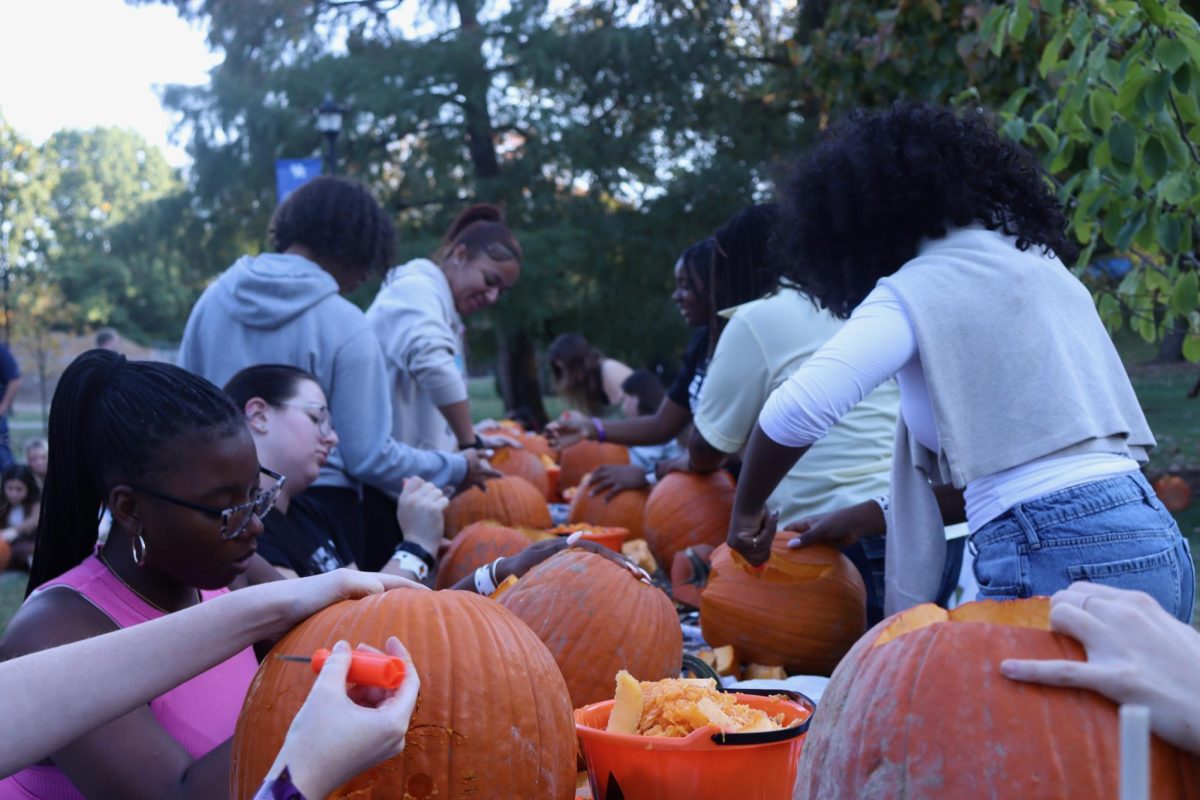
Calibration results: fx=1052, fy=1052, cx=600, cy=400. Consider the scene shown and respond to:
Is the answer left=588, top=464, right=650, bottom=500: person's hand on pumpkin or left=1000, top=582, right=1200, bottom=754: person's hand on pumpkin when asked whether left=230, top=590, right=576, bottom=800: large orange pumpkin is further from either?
left=588, top=464, right=650, bottom=500: person's hand on pumpkin

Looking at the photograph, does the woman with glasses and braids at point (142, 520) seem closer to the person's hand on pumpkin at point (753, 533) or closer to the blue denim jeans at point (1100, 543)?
the person's hand on pumpkin at point (753, 533)

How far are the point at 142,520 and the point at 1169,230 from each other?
3.45 meters

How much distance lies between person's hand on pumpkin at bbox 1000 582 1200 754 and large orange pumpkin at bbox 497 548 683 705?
1290mm

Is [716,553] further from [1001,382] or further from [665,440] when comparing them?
[665,440]

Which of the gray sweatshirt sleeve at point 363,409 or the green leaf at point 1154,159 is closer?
the green leaf at point 1154,159

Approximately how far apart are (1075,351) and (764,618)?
138 cm

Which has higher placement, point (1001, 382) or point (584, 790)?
point (1001, 382)

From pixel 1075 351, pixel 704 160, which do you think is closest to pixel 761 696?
pixel 1075 351

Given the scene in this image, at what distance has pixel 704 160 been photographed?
15.0m

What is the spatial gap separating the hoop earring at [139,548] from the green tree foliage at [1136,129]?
310 centimetres

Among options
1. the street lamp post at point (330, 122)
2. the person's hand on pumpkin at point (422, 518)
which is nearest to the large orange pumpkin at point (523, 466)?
the person's hand on pumpkin at point (422, 518)

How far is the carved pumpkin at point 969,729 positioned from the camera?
1164mm

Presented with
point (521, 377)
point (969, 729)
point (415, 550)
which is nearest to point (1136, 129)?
point (415, 550)

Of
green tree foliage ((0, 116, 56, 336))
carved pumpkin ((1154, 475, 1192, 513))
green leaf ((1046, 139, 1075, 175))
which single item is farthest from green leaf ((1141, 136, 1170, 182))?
green tree foliage ((0, 116, 56, 336))
